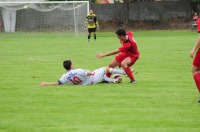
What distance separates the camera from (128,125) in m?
8.84

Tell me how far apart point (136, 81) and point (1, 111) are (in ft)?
16.9

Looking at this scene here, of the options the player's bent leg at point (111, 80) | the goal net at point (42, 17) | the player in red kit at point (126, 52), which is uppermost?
the player in red kit at point (126, 52)

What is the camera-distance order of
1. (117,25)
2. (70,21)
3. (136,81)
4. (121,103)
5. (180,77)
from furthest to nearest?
(117,25), (70,21), (180,77), (136,81), (121,103)

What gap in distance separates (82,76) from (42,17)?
1163 inches

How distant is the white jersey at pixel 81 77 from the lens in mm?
13581

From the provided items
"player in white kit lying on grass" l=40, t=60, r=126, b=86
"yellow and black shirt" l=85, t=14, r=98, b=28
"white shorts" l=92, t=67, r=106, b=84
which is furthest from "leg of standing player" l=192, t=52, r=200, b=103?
"yellow and black shirt" l=85, t=14, r=98, b=28

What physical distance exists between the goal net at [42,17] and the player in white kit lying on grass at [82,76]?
90.1ft

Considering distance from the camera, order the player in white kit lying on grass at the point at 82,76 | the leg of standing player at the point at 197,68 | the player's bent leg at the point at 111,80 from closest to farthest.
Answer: the leg of standing player at the point at 197,68
the player in white kit lying on grass at the point at 82,76
the player's bent leg at the point at 111,80

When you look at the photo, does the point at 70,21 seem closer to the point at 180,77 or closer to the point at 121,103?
the point at 180,77

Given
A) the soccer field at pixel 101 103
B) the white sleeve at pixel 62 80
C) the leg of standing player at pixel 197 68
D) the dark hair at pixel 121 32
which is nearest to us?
the soccer field at pixel 101 103

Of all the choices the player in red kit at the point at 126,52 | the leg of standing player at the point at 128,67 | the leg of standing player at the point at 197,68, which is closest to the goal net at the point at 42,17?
the player in red kit at the point at 126,52

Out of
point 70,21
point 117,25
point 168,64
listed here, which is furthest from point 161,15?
point 168,64

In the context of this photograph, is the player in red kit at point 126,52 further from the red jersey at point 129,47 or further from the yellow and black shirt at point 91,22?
the yellow and black shirt at point 91,22

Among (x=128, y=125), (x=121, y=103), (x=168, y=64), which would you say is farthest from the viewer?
(x=168, y=64)
